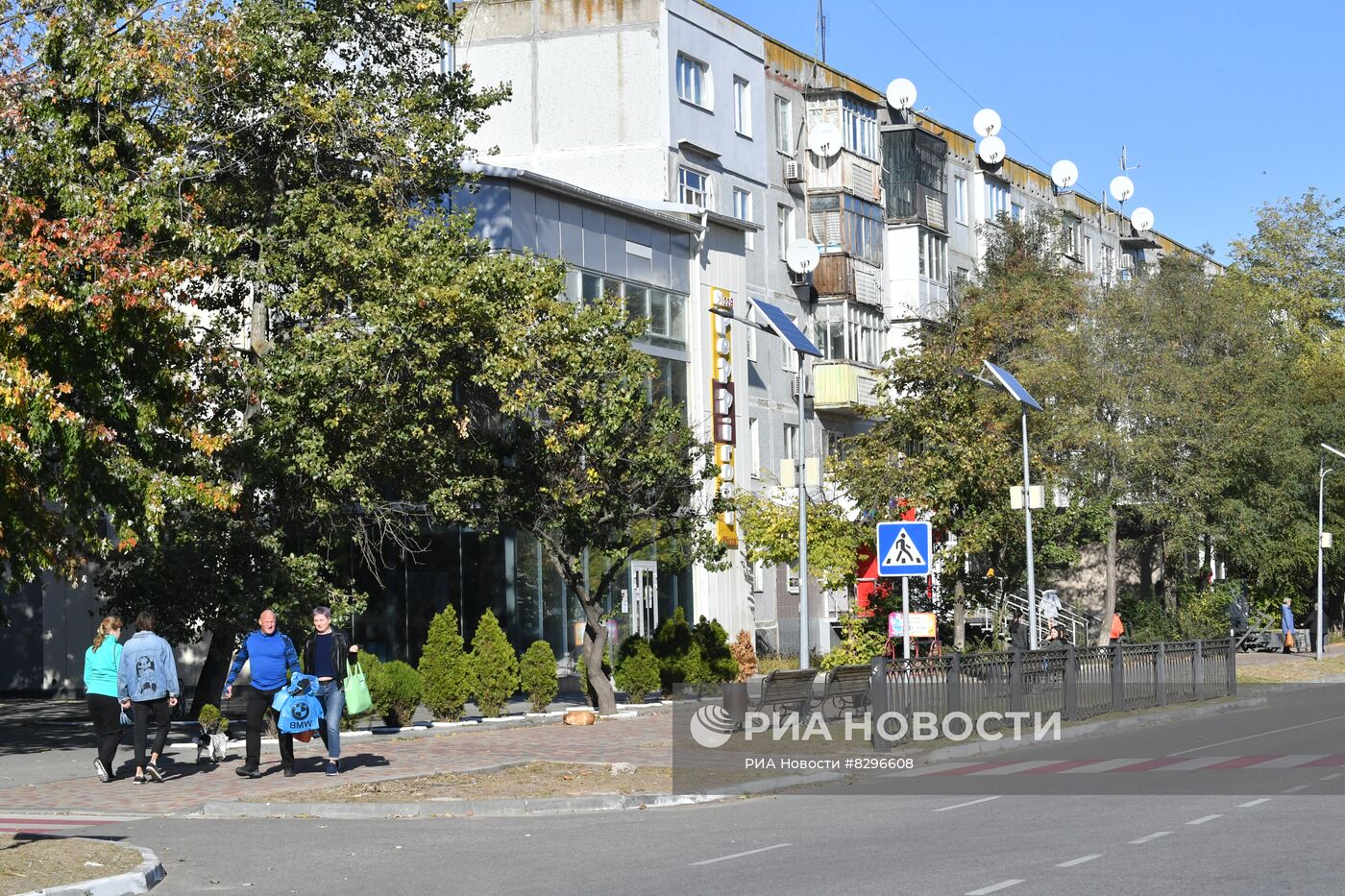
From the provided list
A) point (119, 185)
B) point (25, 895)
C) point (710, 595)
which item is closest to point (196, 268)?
point (119, 185)

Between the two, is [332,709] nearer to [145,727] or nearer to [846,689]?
[145,727]

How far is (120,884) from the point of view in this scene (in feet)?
36.3

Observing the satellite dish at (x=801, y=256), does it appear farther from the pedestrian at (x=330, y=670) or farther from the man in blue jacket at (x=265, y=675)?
the man in blue jacket at (x=265, y=675)

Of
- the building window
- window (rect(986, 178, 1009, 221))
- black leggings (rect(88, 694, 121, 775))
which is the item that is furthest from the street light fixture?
black leggings (rect(88, 694, 121, 775))

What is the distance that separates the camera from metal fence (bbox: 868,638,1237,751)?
21875mm

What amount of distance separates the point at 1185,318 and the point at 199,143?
3522 centimetres

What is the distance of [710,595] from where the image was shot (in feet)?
148

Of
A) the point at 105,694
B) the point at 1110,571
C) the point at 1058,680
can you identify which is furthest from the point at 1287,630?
the point at 105,694

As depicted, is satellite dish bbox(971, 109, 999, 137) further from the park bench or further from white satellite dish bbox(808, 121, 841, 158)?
the park bench

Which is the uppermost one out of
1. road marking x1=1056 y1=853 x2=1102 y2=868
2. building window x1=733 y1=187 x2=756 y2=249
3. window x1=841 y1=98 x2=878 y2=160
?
window x1=841 y1=98 x2=878 y2=160

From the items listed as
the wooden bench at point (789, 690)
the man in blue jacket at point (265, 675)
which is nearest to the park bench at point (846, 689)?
the wooden bench at point (789, 690)

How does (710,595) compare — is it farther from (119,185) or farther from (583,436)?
(119,185)

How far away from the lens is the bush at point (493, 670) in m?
28.5

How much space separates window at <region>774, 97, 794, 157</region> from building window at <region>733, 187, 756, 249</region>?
3078mm
